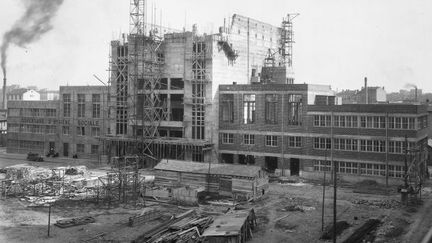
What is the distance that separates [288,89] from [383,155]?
1304 centimetres

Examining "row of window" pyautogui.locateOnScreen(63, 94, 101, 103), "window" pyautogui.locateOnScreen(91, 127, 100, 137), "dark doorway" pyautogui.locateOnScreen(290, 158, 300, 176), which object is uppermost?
"row of window" pyautogui.locateOnScreen(63, 94, 101, 103)

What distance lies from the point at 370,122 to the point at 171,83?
26.2m

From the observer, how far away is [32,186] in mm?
45406

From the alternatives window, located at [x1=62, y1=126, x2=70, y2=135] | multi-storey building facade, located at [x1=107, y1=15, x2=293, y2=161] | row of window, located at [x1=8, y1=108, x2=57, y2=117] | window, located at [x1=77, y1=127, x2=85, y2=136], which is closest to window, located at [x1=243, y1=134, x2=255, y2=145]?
multi-storey building facade, located at [x1=107, y1=15, x2=293, y2=161]

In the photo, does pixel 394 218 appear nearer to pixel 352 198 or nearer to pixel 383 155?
pixel 352 198

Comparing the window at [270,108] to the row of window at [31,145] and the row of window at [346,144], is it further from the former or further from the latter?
the row of window at [31,145]

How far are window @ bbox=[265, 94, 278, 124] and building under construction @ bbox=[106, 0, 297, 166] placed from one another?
268 inches

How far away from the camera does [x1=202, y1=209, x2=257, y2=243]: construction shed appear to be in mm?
26781

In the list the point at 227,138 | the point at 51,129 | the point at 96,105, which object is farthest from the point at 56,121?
the point at 227,138

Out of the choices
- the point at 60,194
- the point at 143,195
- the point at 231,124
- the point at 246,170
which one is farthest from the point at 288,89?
the point at 60,194

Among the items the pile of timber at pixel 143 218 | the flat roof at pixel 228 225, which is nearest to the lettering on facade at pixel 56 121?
the pile of timber at pixel 143 218

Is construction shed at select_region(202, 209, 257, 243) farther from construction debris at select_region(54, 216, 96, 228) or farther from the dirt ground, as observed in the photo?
construction debris at select_region(54, 216, 96, 228)

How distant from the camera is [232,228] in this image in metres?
27.7

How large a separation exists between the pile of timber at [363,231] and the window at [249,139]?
2521 centimetres
